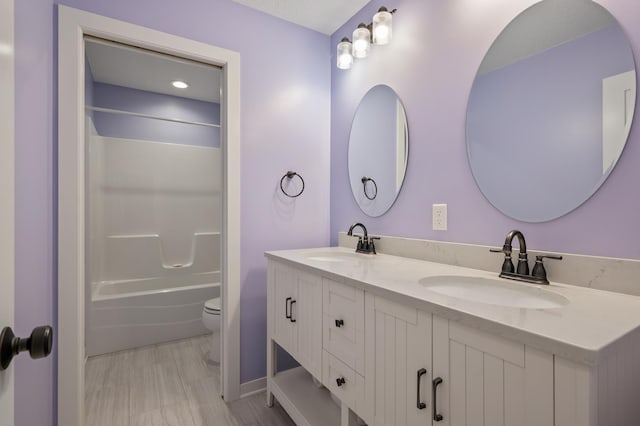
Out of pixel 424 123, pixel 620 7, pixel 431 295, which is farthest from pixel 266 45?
pixel 431 295

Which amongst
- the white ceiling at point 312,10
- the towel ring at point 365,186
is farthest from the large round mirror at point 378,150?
the white ceiling at point 312,10

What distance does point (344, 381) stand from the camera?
1.19 metres

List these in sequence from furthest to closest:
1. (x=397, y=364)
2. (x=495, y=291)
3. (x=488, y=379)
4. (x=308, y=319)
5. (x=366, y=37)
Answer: (x=366, y=37), (x=308, y=319), (x=495, y=291), (x=397, y=364), (x=488, y=379)

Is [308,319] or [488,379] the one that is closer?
[488,379]

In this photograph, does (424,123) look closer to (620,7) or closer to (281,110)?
(620,7)

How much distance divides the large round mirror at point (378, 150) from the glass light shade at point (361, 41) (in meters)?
0.21

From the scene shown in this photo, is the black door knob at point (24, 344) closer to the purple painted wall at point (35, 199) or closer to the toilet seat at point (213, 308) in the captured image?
the purple painted wall at point (35, 199)

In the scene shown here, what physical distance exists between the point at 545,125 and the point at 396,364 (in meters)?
1.01

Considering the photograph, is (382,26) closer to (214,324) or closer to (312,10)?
(312,10)

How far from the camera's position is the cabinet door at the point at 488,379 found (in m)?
0.63

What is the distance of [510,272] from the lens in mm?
1104

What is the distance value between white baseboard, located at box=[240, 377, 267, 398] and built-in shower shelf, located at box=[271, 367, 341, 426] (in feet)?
0.62

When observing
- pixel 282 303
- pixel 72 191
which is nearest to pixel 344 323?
pixel 282 303

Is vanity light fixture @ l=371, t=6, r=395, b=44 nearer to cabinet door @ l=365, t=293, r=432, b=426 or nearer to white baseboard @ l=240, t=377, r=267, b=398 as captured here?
cabinet door @ l=365, t=293, r=432, b=426
